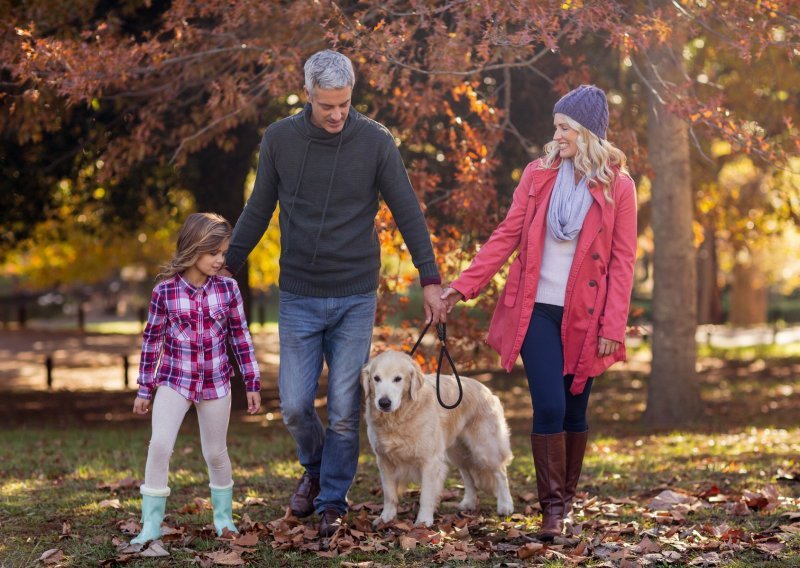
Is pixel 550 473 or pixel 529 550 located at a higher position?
pixel 550 473

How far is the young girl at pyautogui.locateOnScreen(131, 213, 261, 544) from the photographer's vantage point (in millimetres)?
5340

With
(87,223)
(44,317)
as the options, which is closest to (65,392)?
(87,223)

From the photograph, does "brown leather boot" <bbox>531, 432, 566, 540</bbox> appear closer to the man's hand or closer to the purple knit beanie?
the man's hand

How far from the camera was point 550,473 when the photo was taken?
565cm

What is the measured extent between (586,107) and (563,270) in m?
0.87

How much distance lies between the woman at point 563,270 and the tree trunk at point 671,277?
641 centimetres

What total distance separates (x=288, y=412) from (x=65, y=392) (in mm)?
14250

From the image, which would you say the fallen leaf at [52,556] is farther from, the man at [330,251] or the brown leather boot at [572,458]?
the brown leather boot at [572,458]

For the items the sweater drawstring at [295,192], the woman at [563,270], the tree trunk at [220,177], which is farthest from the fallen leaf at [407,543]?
the tree trunk at [220,177]

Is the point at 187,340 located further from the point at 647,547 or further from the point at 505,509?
the point at 647,547

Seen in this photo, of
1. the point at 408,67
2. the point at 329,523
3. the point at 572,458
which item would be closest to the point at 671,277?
the point at 408,67

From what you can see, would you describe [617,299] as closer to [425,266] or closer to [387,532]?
[425,266]

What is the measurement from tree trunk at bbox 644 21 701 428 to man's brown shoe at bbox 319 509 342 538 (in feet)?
24.3

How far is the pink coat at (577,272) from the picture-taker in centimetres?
551
